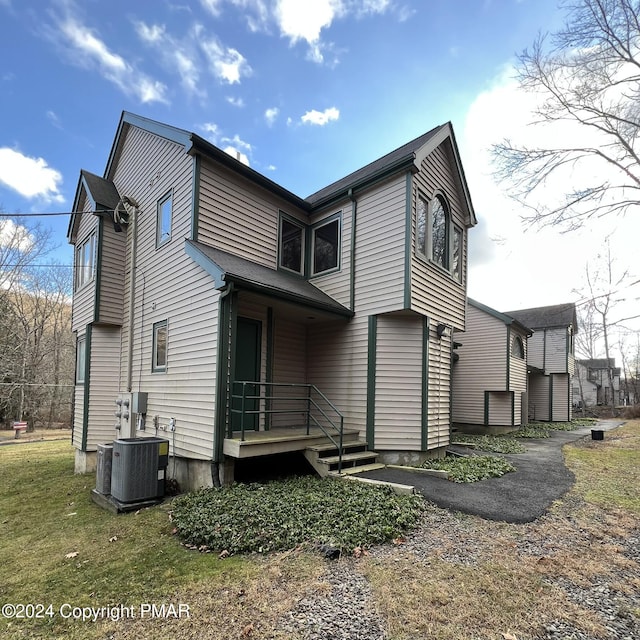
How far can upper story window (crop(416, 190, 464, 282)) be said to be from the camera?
28.5 ft

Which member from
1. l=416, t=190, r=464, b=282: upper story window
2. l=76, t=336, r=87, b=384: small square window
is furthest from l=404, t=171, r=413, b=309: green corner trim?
l=76, t=336, r=87, b=384: small square window

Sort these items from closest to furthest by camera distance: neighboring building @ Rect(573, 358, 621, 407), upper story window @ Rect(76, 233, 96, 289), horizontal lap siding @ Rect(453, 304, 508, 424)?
upper story window @ Rect(76, 233, 96, 289) < horizontal lap siding @ Rect(453, 304, 508, 424) < neighboring building @ Rect(573, 358, 621, 407)

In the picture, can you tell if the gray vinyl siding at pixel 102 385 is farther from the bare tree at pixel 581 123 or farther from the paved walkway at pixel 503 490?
the bare tree at pixel 581 123

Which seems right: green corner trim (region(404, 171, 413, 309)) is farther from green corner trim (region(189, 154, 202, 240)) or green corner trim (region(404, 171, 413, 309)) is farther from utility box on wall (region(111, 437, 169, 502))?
utility box on wall (region(111, 437, 169, 502))

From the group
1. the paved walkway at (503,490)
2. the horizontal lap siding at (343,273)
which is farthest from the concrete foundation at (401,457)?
the horizontal lap siding at (343,273)

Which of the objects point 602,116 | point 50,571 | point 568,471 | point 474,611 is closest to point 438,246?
point 568,471

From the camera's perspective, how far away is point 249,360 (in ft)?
26.8

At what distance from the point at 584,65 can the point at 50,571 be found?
16.0m

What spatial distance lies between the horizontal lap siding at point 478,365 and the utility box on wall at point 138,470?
46.8 ft

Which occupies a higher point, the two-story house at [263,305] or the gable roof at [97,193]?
the gable roof at [97,193]

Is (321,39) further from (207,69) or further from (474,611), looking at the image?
(474,611)

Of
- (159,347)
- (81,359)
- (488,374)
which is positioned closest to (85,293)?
(81,359)

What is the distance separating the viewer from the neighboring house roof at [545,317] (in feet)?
77.8

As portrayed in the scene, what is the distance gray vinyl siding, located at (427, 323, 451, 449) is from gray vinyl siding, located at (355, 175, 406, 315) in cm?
143
